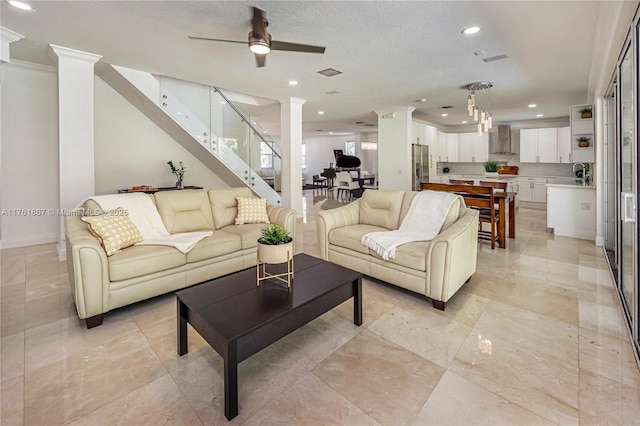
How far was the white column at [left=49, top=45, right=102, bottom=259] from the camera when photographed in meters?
3.94

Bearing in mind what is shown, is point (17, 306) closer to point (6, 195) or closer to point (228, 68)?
point (6, 195)

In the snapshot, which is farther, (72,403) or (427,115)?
(427,115)

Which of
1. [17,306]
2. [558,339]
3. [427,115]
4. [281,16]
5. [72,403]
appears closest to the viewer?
[72,403]

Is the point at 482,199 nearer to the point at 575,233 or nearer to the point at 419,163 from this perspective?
the point at 575,233

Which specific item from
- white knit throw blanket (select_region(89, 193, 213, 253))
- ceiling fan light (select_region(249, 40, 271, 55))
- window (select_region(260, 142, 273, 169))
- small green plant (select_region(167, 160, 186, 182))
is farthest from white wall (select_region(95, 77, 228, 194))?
ceiling fan light (select_region(249, 40, 271, 55))

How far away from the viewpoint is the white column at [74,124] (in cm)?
394

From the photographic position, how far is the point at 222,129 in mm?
6020

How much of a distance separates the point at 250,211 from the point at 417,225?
2.04m

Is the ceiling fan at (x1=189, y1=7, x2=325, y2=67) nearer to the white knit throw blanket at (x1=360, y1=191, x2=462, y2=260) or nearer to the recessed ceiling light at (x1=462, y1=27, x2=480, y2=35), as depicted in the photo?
the recessed ceiling light at (x1=462, y1=27, x2=480, y2=35)

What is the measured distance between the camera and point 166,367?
1.91 metres

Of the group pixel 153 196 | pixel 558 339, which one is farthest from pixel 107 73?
pixel 558 339

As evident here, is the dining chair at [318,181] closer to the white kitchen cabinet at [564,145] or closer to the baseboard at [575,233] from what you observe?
the white kitchen cabinet at [564,145]

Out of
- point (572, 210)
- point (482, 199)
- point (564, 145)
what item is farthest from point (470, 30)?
point (564, 145)

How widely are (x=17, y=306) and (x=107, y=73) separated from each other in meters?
3.72
